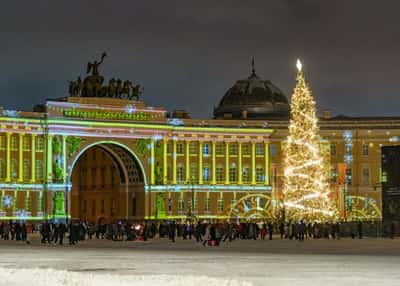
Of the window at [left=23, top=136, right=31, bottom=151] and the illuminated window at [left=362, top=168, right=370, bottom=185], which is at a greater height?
the window at [left=23, top=136, right=31, bottom=151]

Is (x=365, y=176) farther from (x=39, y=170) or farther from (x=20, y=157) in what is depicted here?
(x=20, y=157)

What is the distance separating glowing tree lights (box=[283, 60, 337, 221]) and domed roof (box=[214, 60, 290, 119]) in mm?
51693

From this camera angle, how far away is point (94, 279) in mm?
26094

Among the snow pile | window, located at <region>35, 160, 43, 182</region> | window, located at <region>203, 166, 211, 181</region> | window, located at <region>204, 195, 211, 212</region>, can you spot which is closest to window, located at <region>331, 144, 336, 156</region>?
window, located at <region>203, 166, 211, 181</region>

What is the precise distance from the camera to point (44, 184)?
309 ft

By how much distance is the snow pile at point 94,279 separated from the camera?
2496 centimetres

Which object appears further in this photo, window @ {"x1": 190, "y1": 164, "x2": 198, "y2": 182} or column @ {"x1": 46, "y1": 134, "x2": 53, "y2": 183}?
window @ {"x1": 190, "y1": 164, "x2": 198, "y2": 182}

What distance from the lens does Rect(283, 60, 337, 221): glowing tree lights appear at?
60.9m

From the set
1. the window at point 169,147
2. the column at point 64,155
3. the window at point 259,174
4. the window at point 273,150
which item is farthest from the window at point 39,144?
the window at point 273,150

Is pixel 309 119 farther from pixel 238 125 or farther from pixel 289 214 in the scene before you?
pixel 238 125

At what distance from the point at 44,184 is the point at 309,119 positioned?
38.4m

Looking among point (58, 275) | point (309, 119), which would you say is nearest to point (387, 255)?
point (58, 275)

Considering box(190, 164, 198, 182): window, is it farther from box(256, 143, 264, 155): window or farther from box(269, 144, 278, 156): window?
box(269, 144, 278, 156): window

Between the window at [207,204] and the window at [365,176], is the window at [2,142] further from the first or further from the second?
the window at [365,176]
